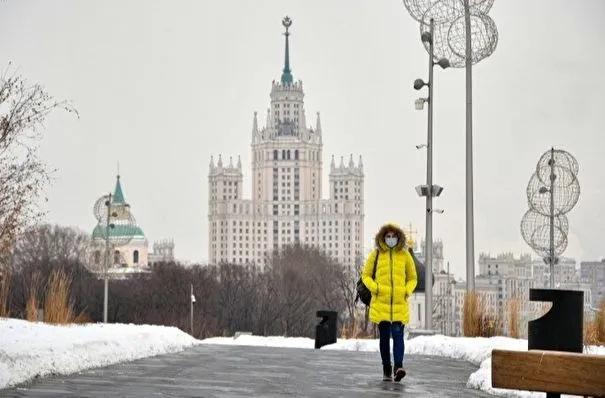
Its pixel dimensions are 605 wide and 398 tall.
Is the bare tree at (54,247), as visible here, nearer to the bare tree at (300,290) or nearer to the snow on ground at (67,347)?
the bare tree at (300,290)

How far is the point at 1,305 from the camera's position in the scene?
2042 cm

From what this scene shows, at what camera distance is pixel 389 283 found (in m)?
12.8

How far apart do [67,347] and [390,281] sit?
3.59 metres

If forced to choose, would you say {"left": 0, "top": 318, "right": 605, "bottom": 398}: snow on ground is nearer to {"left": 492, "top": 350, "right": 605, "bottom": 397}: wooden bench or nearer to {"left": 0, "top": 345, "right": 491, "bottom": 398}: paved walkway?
{"left": 0, "top": 345, "right": 491, "bottom": 398}: paved walkway

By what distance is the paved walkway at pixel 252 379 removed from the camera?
1098 cm

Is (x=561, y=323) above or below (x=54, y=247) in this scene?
below

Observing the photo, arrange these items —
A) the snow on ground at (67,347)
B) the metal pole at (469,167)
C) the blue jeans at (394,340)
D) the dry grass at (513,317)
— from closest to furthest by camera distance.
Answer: the snow on ground at (67,347) → the blue jeans at (394,340) → the dry grass at (513,317) → the metal pole at (469,167)

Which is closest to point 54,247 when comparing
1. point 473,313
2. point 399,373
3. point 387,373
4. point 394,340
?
point 473,313

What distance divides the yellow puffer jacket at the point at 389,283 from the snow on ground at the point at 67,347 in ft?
9.96

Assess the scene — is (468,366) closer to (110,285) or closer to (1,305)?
(1,305)

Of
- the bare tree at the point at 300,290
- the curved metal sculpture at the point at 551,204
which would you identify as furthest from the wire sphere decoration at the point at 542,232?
the bare tree at the point at 300,290

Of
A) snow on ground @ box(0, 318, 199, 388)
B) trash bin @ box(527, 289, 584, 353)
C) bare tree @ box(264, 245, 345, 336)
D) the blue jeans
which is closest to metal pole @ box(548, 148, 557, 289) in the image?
Result: snow on ground @ box(0, 318, 199, 388)

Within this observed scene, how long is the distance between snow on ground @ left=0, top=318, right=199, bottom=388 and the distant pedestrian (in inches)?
120

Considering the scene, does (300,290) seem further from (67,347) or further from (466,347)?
(67,347)
